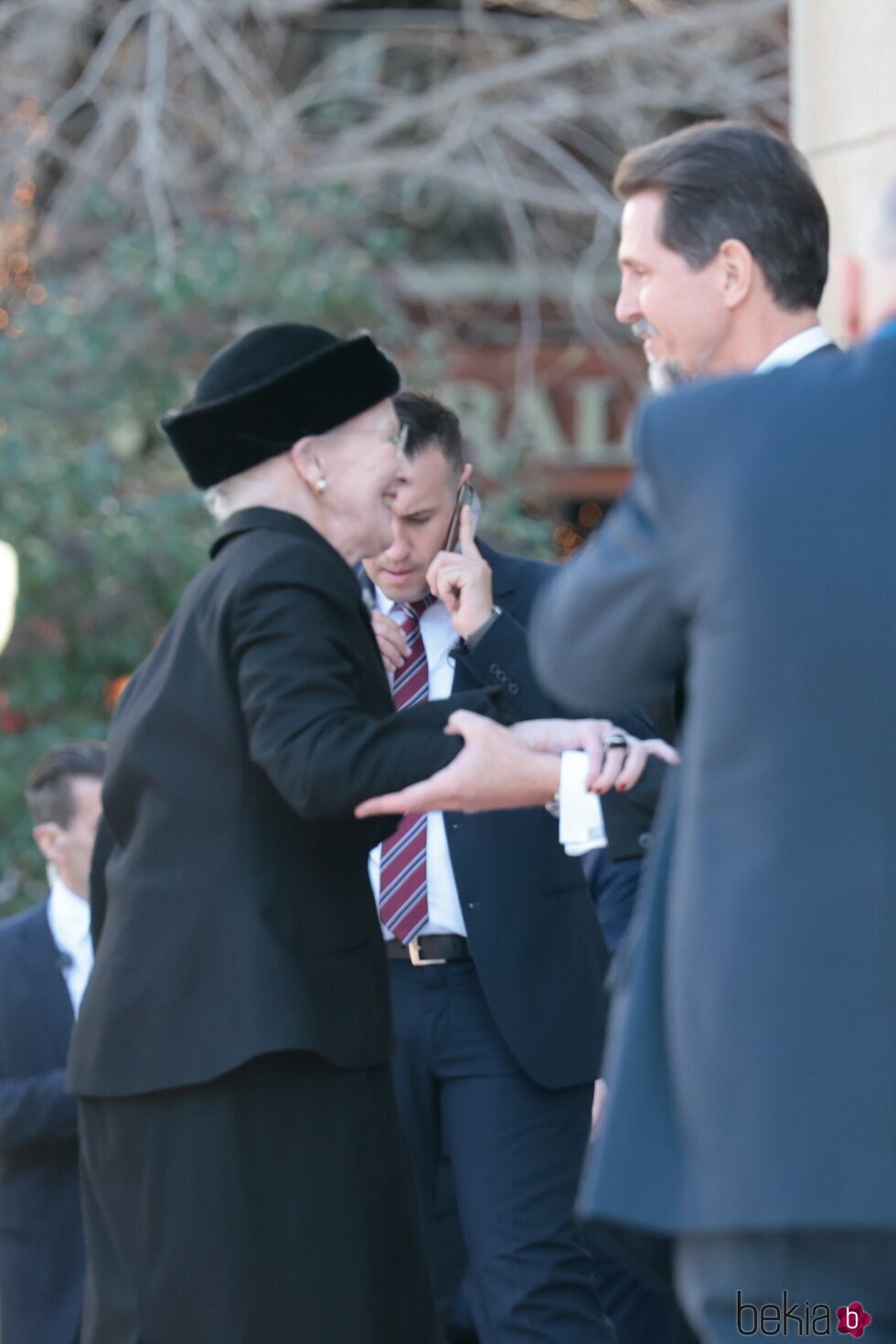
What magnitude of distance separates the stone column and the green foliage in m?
2.48

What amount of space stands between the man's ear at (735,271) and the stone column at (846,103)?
217cm

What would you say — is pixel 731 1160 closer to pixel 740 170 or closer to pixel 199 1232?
pixel 199 1232

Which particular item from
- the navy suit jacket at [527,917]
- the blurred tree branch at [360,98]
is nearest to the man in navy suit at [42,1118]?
the navy suit jacket at [527,917]

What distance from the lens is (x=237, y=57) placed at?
29.0ft

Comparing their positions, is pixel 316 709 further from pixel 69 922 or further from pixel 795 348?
pixel 69 922

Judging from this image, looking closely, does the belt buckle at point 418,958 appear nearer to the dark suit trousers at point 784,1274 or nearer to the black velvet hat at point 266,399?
the black velvet hat at point 266,399

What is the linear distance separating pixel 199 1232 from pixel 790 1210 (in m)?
1.27

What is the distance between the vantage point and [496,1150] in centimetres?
375

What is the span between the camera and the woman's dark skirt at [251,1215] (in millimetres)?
2902

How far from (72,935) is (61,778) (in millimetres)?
591

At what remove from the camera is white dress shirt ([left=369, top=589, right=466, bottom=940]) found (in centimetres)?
385

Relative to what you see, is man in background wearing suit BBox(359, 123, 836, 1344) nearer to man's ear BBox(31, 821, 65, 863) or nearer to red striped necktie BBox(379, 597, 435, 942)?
red striped necktie BBox(379, 597, 435, 942)

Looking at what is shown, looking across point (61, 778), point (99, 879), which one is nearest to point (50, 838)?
point (61, 778)

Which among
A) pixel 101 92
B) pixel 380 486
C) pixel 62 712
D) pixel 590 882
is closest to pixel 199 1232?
pixel 380 486
